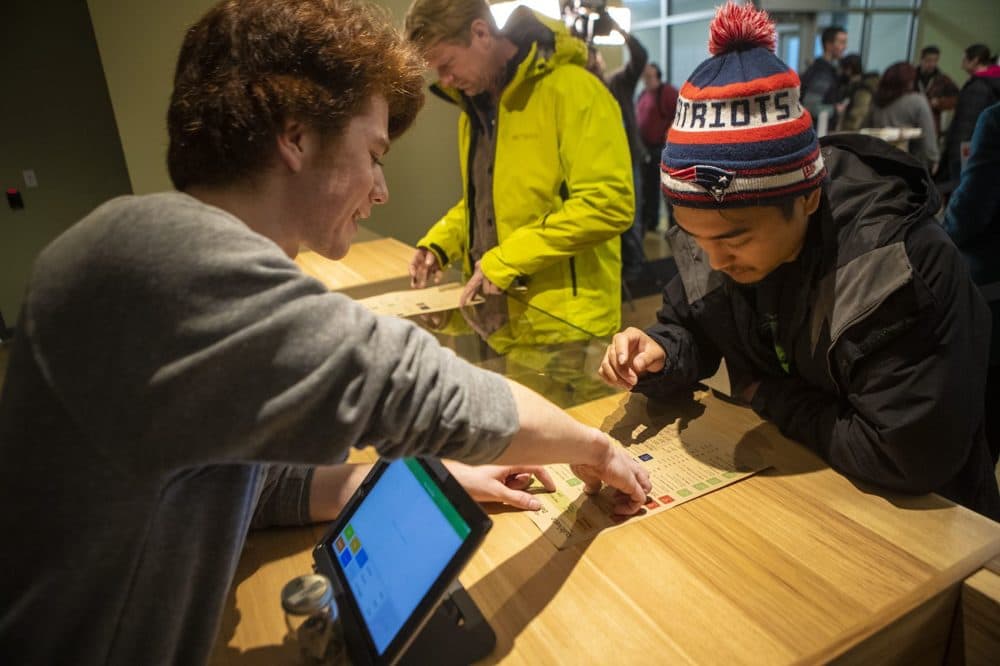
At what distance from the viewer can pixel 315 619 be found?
30.4 inches

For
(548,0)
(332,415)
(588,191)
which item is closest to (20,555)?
(332,415)

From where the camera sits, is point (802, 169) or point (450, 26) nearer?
point (802, 169)

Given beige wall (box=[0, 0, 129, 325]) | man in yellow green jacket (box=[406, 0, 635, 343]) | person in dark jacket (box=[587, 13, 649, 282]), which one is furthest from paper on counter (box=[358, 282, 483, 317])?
beige wall (box=[0, 0, 129, 325])

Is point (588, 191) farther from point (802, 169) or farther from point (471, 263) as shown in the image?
point (802, 169)

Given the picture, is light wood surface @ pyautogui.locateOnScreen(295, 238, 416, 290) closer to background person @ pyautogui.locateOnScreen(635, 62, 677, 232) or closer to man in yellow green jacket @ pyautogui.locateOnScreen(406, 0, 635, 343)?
man in yellow green jacket @ pyautogui.locateOnScreen(406, 0, 635, 343)

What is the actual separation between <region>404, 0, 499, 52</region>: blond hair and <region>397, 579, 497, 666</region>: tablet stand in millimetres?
1463

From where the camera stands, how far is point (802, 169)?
39.6 inches

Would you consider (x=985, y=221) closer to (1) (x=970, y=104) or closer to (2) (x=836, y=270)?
(2) (x=836, y=270)

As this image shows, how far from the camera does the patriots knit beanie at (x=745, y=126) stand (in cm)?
98

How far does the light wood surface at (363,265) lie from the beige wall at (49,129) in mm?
2530

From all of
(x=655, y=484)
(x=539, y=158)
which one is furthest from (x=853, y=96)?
(x=655, y=484)

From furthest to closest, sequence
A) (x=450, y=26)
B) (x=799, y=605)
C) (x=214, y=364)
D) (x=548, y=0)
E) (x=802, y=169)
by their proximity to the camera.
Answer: (x=548, y=0)
(x=450, y=26)
(x=802, y=169)
(x=799, y=605)
(x=214, y=364)

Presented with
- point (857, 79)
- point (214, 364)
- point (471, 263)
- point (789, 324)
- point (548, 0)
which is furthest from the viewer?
point (857, 79)

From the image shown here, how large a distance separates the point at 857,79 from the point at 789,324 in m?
6.00
